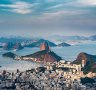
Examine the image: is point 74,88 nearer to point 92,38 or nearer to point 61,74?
point 61,74

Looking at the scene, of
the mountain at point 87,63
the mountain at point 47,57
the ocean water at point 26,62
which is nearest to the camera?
the mountain at point 87,63

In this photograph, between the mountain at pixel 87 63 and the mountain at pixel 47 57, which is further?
the mountain at pixel 47 57

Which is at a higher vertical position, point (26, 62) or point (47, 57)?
point (47, 57)

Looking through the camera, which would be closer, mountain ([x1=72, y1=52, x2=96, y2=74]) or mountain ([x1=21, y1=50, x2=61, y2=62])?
mountain ([x1=72, y1=52, x2=96, y2=74])

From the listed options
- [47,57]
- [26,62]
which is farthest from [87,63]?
[26,62]

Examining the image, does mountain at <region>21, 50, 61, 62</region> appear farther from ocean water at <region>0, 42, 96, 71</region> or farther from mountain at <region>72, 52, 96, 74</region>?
mountain at <region>72, 52, 96, 74</region>

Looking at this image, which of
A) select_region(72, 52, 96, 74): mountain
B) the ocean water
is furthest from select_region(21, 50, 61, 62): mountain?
select_region(72, 52, 96, 74): mountain

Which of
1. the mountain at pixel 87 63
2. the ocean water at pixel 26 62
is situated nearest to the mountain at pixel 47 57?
the ocean water at pixel 26 62

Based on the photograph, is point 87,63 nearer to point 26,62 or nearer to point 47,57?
point 47,57

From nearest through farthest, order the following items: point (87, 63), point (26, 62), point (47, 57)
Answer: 1. point (87, 63)
2. point (47, 57)
3. point (26, 62)

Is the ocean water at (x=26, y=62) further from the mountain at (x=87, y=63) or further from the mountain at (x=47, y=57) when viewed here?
the mountain at (x=87, y=63)

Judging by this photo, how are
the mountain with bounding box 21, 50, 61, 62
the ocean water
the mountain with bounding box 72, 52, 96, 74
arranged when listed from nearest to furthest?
the mountain with bounding box 72, 52, 96, 74 < the ocean water < the mountain with bounding box 21, 50, 61, 62
